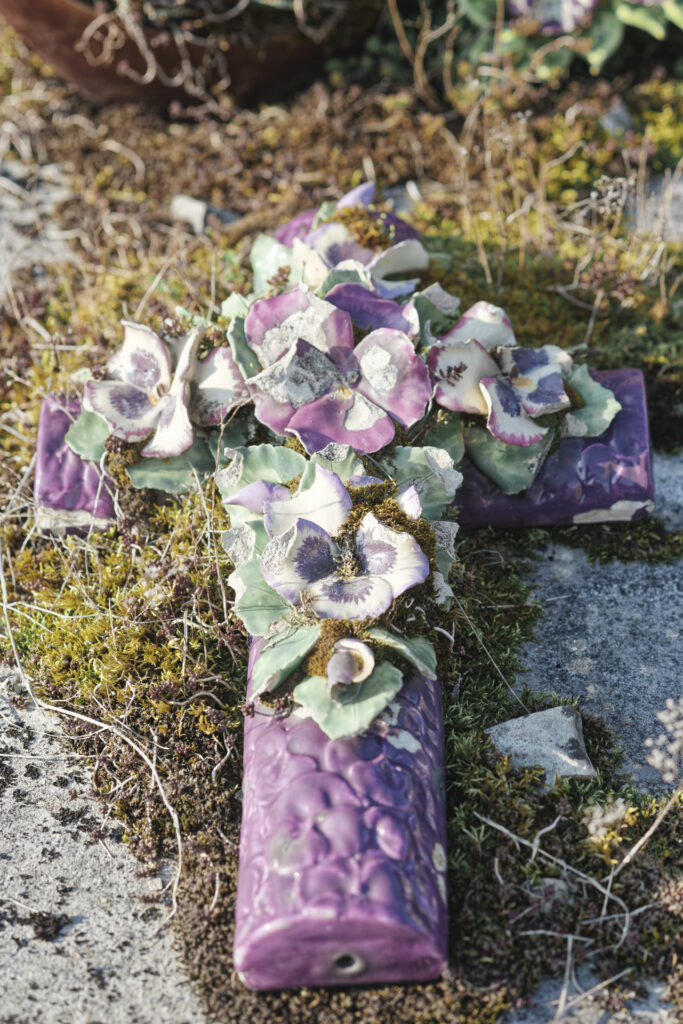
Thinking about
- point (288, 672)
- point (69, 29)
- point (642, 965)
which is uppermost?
point (69, 29)

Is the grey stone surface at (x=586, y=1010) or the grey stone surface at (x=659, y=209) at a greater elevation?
the grey stone surface at (x=659, y=209)

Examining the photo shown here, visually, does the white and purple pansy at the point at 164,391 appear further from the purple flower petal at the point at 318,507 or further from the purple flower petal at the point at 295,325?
the purple flower petal at the point at 318,507

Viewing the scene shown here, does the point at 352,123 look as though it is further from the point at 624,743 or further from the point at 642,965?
the point at 642,965

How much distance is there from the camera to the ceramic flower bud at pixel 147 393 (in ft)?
11.7

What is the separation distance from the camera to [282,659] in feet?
9.11

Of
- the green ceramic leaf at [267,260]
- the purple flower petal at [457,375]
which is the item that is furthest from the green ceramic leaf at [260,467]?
the green ceramic leaf at [267,260]

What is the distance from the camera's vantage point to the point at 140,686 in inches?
133

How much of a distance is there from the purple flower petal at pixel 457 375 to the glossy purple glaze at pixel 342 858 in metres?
1.18

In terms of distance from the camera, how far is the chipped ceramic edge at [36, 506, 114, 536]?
3.80 meters

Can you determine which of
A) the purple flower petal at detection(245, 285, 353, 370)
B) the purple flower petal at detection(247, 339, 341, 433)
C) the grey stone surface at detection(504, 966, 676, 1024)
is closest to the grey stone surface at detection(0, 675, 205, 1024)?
the grey stone surface at detection(504, 966, 676, 1024)

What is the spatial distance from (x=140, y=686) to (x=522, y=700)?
4.27 feet

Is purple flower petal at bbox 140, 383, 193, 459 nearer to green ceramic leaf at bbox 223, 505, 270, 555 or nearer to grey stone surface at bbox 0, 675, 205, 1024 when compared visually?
green ceramic leaf at bbox 223, 505, 270, 555

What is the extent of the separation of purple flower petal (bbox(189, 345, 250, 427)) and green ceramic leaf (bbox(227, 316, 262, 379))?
47 mm

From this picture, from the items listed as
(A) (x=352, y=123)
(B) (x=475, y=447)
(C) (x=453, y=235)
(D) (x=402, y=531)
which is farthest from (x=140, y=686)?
(A) (x=352, y=123)
